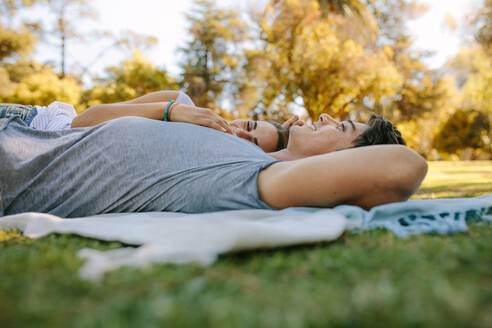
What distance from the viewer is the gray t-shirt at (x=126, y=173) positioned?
6.65 feet

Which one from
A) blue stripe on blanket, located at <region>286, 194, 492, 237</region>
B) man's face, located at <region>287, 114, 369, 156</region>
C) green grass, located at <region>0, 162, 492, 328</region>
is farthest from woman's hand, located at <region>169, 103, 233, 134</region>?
green grass, located at <region>0, 162, 492, 328</region>

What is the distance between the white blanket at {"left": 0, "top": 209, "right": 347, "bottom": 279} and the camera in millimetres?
1132

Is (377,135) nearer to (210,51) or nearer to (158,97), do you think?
(158,97)

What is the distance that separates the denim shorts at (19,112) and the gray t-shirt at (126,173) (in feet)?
1.46

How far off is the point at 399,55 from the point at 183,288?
84.0 ft

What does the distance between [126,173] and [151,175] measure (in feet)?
0.50

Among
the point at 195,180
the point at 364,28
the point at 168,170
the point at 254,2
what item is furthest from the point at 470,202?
the point at 254,2

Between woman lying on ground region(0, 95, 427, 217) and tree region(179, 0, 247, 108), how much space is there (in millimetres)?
22693

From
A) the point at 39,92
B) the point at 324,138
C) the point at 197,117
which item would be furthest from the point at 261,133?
the point at 39,92

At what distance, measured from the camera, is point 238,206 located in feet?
6.62

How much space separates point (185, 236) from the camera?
4.07 ft

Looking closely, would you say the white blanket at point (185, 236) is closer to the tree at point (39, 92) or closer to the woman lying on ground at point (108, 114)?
the woman lying on ground at point (108, 114)

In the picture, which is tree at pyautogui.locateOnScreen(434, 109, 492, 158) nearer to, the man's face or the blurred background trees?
the blurred background trees

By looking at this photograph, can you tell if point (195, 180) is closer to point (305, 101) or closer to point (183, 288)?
point (183, 288)
